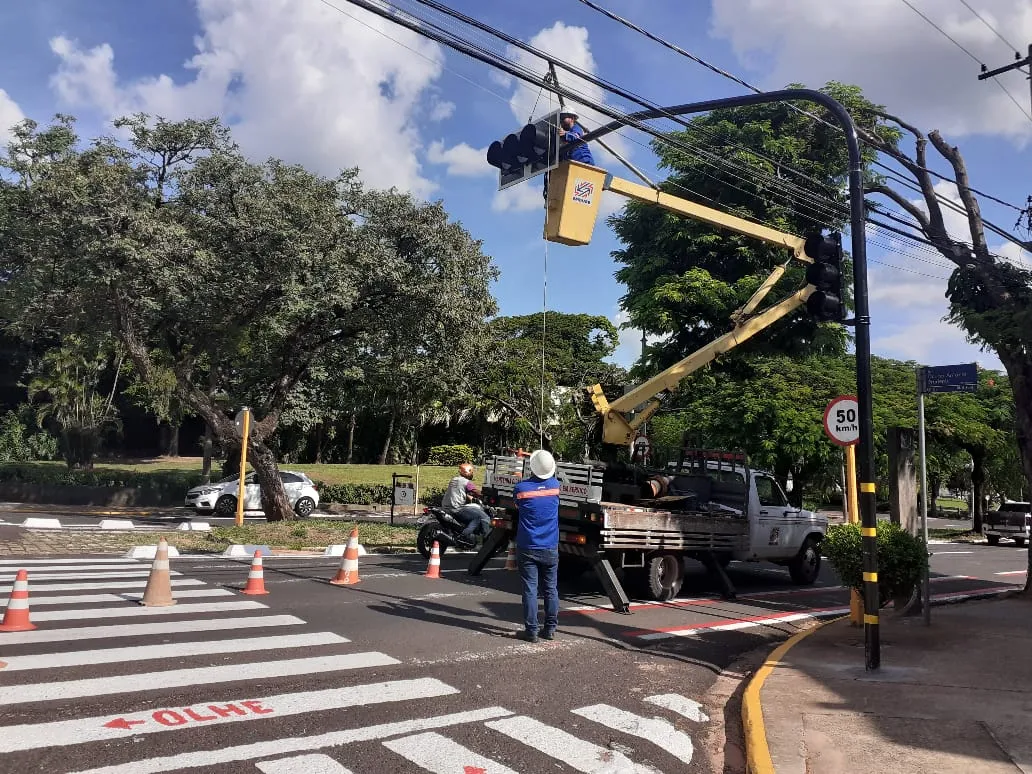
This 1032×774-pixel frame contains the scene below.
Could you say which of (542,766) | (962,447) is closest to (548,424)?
(962,447)

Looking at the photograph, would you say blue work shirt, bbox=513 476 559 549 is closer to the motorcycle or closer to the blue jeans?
the blue jeans

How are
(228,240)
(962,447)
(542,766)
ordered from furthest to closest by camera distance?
(962,447) → (228,240) → (542,766)

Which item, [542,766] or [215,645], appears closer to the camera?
[542,766]

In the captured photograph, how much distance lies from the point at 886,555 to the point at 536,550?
4557 mm

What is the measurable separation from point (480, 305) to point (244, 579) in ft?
37.0

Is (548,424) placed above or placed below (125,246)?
below

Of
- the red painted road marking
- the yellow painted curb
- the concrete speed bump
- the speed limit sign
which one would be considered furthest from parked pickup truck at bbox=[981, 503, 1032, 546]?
the red painted road marking

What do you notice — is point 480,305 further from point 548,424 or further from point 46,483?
point 46,483

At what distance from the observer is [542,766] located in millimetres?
4625

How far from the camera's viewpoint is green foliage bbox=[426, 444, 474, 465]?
42219 mm

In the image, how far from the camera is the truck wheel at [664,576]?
35.4 feet

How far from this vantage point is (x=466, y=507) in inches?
526

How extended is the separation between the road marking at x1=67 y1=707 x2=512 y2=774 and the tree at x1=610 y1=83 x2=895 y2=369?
66.1 ft

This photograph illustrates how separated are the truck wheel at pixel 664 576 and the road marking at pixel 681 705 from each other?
4327mm
